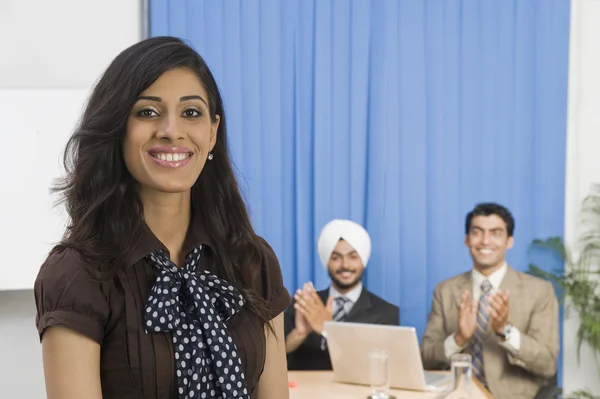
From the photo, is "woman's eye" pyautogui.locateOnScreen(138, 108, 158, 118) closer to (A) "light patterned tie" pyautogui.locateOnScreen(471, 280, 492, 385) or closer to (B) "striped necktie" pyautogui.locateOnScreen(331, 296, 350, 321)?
(B) "striped necktie" pyautogui.locateOnScreen(331, 296, 350, 321)

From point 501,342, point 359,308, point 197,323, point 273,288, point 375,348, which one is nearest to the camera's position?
point 197,323

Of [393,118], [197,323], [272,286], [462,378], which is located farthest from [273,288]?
[393,118]

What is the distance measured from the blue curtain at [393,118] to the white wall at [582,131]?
142mm

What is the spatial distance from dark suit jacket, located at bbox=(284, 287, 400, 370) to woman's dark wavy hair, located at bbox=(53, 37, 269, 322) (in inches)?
126

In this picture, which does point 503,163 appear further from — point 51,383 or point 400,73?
point 51,383

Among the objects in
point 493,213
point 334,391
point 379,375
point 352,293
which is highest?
point 493,213

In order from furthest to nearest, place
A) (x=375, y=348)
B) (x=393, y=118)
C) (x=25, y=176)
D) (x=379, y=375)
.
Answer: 1. (x=393, y=118)
2. (x=25, y=176)
3. (x=375, y=348)
4. (x=379, y=375)

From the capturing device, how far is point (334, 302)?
16.0 ft

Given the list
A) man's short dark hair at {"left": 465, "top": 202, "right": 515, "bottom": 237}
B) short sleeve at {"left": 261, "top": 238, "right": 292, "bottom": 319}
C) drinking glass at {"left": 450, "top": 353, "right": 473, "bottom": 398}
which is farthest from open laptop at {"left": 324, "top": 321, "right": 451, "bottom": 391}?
short sleeve at {"left": 261, "top": 238, "right": 292, "bottom": 319}

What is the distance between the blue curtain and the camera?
4953 millimetres

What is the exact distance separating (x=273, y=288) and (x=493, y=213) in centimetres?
346

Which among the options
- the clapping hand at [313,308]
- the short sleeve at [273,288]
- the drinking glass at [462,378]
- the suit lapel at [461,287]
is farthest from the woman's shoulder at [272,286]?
the suit lapel at [461,287]

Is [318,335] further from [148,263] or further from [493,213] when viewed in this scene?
[148,263]

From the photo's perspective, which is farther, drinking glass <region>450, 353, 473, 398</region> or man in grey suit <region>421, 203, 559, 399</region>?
man in grey suit <region>421, 203, 559, 399</region>
